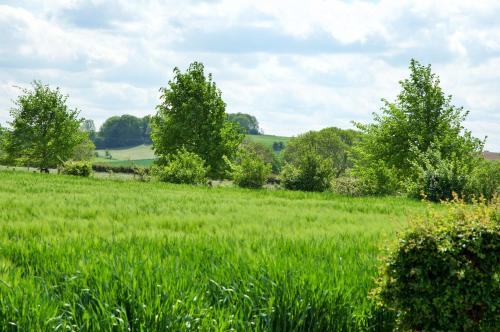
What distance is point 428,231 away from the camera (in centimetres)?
573

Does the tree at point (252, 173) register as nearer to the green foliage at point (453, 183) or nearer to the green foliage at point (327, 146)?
the green foliage at point (453, 183)

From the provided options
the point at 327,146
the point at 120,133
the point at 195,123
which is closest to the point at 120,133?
the point at 120,133

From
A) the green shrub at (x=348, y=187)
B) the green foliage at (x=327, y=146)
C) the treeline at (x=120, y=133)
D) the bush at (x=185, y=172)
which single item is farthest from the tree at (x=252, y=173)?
the treeline at (x=120, y=133)

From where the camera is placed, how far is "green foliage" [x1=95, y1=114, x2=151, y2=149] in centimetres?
18825

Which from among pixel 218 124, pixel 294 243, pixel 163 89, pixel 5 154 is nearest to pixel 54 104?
pixel 5 154

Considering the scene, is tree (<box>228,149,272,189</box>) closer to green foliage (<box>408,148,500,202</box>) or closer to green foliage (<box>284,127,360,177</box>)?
green foliage (<box>408,148,500,202</box>)

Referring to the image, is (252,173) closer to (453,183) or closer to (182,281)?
(453,183)

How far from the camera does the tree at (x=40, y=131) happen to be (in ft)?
200

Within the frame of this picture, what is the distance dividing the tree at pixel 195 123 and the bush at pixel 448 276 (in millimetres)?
46342

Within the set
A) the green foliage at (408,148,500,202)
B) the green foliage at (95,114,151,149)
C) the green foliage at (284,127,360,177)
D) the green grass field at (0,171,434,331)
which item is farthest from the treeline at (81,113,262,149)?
the green grass field at (0,171,434,331)

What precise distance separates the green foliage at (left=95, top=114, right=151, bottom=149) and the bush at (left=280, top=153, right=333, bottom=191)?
521 ft

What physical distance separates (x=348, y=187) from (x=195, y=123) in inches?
892

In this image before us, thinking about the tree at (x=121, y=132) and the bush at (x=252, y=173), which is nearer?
the bush at (x=252, y=173)

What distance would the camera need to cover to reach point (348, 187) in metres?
34.3
